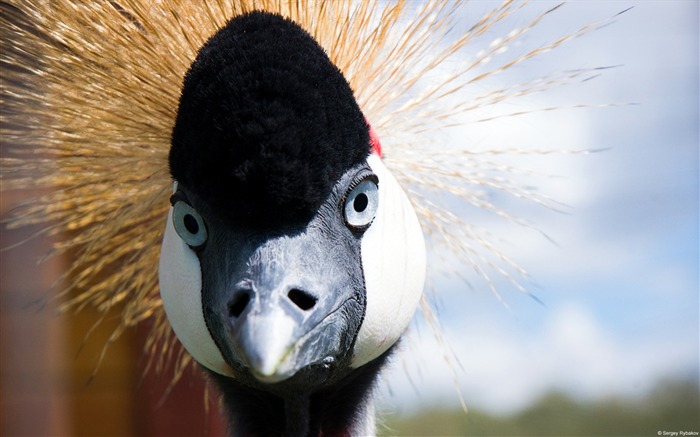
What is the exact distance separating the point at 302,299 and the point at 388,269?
20cm

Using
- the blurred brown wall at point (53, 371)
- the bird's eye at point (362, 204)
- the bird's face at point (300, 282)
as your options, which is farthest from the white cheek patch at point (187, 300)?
the blurred brown wall at point (53, 371)

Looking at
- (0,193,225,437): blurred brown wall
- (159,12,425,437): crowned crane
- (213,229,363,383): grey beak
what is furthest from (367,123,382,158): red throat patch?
(0,193,225,437): blurred brown wall

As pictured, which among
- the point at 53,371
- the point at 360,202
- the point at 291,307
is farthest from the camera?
the point at 53,371

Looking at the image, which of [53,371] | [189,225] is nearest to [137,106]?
[189,225]

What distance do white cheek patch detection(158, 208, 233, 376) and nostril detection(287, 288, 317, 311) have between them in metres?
0.20

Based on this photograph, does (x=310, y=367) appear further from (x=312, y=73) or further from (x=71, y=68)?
(x=71, y=68)

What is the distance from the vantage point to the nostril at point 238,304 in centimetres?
93

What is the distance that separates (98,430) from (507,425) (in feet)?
10.7

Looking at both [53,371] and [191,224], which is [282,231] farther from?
[53,371]

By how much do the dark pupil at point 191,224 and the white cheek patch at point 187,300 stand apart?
0.03 meters

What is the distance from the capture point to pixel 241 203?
3.19 feet

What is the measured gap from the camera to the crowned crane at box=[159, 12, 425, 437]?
94 centimetres

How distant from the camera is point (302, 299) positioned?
94cm

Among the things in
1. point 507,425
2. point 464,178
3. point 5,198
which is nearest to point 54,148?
point 464,178
